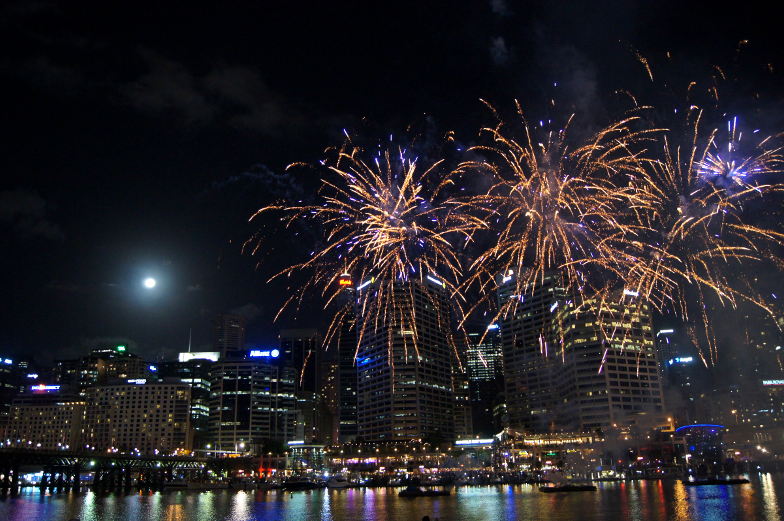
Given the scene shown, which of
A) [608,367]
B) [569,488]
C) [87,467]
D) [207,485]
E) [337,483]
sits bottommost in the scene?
[337,483]

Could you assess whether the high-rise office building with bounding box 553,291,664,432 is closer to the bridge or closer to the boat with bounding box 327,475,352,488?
the boat with bounding box 327,475,352,488

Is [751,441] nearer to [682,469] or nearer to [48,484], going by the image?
[682,469]

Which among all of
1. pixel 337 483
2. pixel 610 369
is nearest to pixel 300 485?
pixel 337 483

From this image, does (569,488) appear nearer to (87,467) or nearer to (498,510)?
(498,510)

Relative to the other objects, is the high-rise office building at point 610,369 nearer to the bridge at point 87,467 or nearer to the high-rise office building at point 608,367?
the high-rise office building at point 608,367

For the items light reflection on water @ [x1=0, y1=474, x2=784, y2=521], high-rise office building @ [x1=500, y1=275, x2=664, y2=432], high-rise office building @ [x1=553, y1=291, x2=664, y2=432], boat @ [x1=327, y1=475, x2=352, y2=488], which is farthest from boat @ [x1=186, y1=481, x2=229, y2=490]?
high-rise office building @ [x1=500, y1=275, x2=664, y2=432]

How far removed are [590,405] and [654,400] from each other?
56.9ft

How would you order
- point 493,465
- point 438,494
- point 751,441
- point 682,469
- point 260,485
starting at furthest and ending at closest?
point 751,441, point 493,465, point 260,485, point 682,469, point 438,494

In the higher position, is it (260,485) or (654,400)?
(654,400)

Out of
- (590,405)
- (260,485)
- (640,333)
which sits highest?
(640,333)

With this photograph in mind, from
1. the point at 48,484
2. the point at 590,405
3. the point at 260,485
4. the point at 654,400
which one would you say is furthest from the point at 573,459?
the point at 48,484

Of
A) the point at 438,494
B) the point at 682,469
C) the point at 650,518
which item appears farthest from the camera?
the point at 682,469

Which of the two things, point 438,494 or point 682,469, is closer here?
point 438,494

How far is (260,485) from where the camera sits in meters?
165
